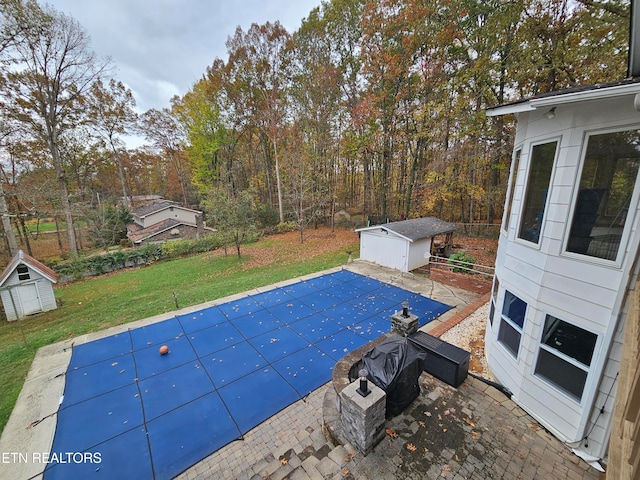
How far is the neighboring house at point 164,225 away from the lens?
72.7ft

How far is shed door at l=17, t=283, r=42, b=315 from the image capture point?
9.48 metres

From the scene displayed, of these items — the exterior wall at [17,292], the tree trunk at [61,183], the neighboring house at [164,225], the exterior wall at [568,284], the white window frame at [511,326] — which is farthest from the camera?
the neighboring house at [164,225]

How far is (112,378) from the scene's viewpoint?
5559mm

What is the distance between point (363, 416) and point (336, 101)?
68.1ft

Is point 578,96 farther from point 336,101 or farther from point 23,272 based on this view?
point 336,101

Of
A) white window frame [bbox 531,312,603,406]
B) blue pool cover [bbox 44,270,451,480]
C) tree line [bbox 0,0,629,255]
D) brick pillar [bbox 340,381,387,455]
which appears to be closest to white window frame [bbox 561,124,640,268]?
white window frame [bbox 531,312,603,406]

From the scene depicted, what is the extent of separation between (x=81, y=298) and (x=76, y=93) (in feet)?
42.9

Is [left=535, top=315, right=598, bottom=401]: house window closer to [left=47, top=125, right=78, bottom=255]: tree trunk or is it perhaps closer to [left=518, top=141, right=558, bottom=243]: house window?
[left=518, top=141, right=558, bottom=243]: house window

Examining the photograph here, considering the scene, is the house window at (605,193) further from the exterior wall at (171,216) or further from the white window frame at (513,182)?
the exterior wall at (171,216)

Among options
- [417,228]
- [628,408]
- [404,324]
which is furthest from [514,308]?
[417,228]

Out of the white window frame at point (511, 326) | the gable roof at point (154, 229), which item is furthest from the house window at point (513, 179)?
the gable roof at point (154, 229)

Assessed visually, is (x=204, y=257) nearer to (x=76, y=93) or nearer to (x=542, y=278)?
(x=76, y=93)

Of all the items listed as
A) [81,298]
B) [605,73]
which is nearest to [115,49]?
[81,298]

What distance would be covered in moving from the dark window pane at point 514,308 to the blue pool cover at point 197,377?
3172 mm
